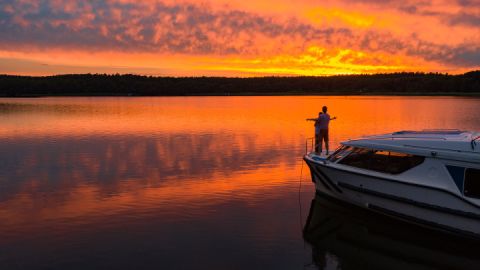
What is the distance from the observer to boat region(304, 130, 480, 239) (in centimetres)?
1297

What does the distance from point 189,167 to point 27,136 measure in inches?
828

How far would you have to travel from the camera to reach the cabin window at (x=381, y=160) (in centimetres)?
1420

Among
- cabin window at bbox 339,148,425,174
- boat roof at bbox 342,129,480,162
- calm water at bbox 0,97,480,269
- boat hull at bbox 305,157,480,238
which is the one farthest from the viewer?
cabin window at bbox 339,148,425,174

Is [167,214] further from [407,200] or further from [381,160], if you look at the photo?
[407,200]

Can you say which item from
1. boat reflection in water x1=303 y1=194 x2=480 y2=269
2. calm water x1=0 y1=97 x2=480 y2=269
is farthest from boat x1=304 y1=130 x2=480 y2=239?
calm water x1=0 y1=97 x2=480 y2=269

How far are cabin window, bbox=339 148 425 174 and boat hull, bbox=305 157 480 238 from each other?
1.28ft

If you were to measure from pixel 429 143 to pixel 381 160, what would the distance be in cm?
160

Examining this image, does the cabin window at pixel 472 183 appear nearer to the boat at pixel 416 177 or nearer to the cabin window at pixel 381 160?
the boat at pixel 416 177

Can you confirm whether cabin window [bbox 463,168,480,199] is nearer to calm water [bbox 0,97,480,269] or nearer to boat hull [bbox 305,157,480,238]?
boat hull [bbox 305,157,480,238]

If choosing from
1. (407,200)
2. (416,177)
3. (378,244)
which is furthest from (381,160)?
(378,244)

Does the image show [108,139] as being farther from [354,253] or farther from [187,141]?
[354,253]

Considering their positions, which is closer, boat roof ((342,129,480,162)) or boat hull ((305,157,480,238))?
boat hull ((305,157,480,238))

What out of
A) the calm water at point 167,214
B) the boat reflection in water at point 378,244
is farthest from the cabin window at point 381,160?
the calm water at point 167,214

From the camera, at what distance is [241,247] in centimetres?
1239
